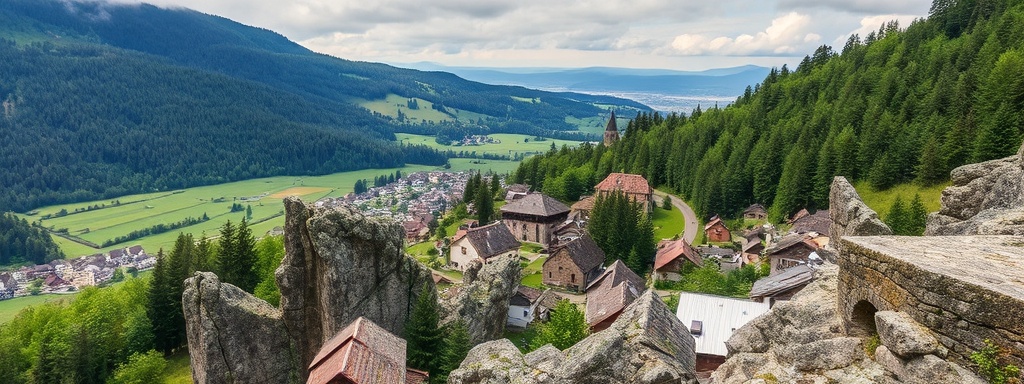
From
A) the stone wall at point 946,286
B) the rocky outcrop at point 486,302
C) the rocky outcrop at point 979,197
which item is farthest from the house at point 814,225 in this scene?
the stone wall at point 946,286

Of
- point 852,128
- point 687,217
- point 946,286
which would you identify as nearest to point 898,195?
point 852,128

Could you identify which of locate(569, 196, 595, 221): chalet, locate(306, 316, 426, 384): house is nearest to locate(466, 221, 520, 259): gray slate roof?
locate(569, 196, 595, 221): chalet

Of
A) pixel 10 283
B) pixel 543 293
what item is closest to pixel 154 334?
pixel 543 293

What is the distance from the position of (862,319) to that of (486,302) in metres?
27.7

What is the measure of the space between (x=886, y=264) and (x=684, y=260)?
46.9 metres

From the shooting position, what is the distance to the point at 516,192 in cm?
10338

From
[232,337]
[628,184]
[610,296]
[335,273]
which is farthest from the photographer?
[628,184]

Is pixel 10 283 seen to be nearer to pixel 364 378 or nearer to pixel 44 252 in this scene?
pixel 44 252

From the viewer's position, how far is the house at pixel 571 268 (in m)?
56.9

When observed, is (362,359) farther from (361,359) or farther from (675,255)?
(675,255)

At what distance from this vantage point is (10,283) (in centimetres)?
10362

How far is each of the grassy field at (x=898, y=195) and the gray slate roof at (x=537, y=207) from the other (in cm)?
3653

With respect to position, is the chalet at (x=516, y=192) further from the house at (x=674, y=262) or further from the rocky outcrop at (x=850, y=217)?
the rocky outcrop at (x=850, y=217)

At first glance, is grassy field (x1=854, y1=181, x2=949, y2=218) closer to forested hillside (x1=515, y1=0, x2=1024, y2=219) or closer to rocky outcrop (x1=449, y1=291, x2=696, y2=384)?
forested hillside (x1=515, y1=0, x2=1024, y2=219)
